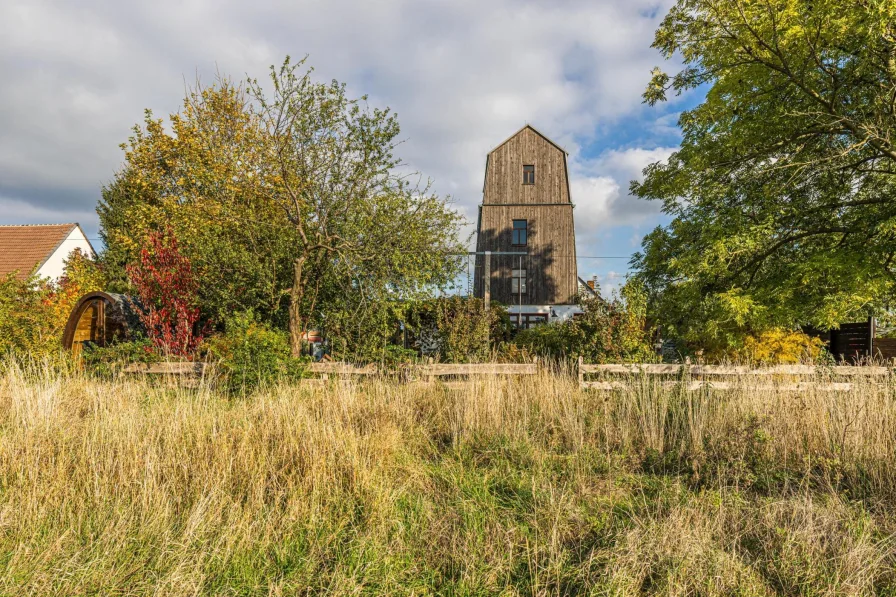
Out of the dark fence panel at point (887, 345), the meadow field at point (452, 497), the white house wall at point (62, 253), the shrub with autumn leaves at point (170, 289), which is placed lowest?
the meadow field at point (452, 497)

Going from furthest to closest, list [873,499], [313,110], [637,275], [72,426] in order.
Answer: [637,275] < [313,110] < [72,426] < [873,499]

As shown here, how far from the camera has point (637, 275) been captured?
1481cm

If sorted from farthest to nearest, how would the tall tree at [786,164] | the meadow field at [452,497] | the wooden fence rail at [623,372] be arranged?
the tall tree at [786,164], the wooden fence rail at [623,372], the meadow field at [452,497]

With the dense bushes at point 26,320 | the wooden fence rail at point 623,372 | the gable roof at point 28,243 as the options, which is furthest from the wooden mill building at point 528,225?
the gable roof at point 28,243

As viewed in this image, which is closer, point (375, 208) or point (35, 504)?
point (35, 504)

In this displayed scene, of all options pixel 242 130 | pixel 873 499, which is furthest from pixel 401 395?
pixel 242 130

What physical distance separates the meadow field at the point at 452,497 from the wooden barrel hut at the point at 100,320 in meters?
7.53

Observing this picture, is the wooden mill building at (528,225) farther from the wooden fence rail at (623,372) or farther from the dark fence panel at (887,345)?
the wooden fence rail at (623,372)

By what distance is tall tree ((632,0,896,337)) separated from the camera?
9734mm

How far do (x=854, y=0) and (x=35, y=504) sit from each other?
13.4 metres

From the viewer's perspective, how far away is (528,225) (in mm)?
26812

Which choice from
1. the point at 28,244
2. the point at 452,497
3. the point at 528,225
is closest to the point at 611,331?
the point at 452,497

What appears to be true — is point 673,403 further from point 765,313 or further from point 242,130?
point 242,130

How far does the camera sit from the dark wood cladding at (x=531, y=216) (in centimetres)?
2661
